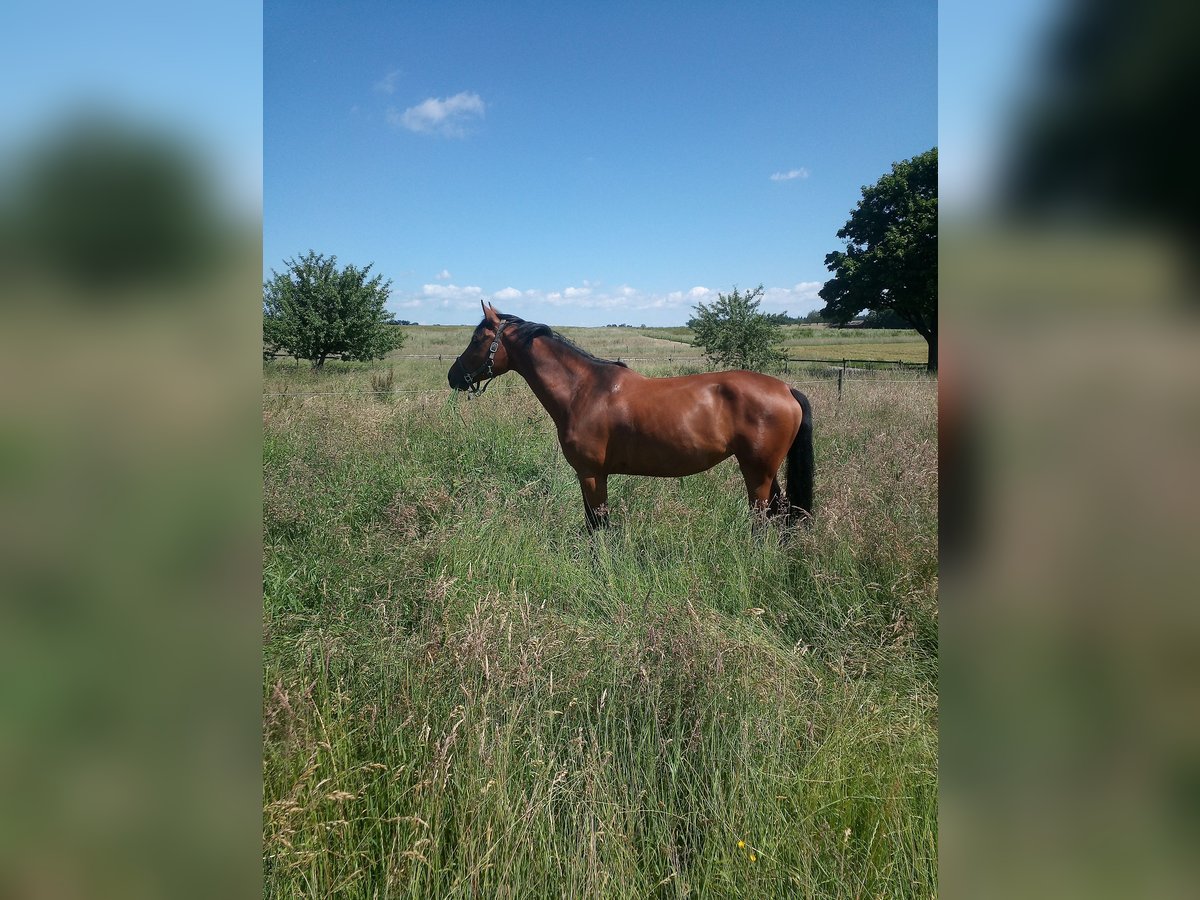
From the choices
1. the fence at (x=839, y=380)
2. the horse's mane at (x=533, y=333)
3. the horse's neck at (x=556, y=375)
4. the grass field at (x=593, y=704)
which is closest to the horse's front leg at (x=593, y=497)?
the grass field at (x=593, y=704)

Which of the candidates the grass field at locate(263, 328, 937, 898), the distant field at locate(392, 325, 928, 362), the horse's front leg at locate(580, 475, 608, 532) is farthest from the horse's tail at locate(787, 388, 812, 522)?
the distant field at locate(392, 325, 928, 362)

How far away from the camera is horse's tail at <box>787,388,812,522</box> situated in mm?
4480

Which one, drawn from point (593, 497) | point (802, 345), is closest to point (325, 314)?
point (593, 497)

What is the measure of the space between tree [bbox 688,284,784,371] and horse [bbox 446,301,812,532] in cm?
1301

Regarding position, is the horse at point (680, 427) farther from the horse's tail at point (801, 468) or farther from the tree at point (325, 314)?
the tree at point (325, 314)

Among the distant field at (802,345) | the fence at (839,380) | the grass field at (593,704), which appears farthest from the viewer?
the distant field at (802,345)

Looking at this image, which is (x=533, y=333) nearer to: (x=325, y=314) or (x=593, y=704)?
(x=593, y=704)

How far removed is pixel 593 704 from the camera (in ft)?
7.30

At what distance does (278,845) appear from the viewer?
1.50 m
